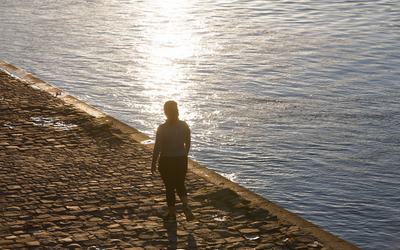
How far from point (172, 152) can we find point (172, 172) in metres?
0.28

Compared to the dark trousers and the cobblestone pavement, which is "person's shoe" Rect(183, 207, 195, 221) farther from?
the dark trousers

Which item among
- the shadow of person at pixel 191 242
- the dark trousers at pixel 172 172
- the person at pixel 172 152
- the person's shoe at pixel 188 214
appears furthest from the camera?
the dark trousers at pixel 172 172

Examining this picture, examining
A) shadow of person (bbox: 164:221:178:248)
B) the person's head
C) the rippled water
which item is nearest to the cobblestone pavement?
shadow of person (bbox: 164:221:178:248)

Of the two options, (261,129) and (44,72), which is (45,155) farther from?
(44,72)

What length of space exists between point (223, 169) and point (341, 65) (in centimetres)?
936

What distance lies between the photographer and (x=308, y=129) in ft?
38.6

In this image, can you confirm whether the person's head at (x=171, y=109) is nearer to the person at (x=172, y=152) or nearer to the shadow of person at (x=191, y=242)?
the person at (x=172, y=152)

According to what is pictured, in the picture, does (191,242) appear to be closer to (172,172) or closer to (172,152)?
(172,172)

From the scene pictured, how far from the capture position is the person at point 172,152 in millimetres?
6465

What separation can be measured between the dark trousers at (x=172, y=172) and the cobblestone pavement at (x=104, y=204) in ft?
1.18

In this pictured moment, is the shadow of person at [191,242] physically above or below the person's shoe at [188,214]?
below

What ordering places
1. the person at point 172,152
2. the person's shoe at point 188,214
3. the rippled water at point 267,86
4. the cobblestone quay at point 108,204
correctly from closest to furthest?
1. the cobblestone quay at point 108,204
2. the person's shoe at point 188,214
3. the person at point 172,152
4. the rippled water at point 267,86

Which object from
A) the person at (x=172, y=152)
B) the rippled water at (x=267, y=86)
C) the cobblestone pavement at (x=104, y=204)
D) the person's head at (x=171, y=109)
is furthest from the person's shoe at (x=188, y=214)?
the rippled water at (x=267, y=86)

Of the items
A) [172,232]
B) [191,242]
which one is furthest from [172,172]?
[191,242]
